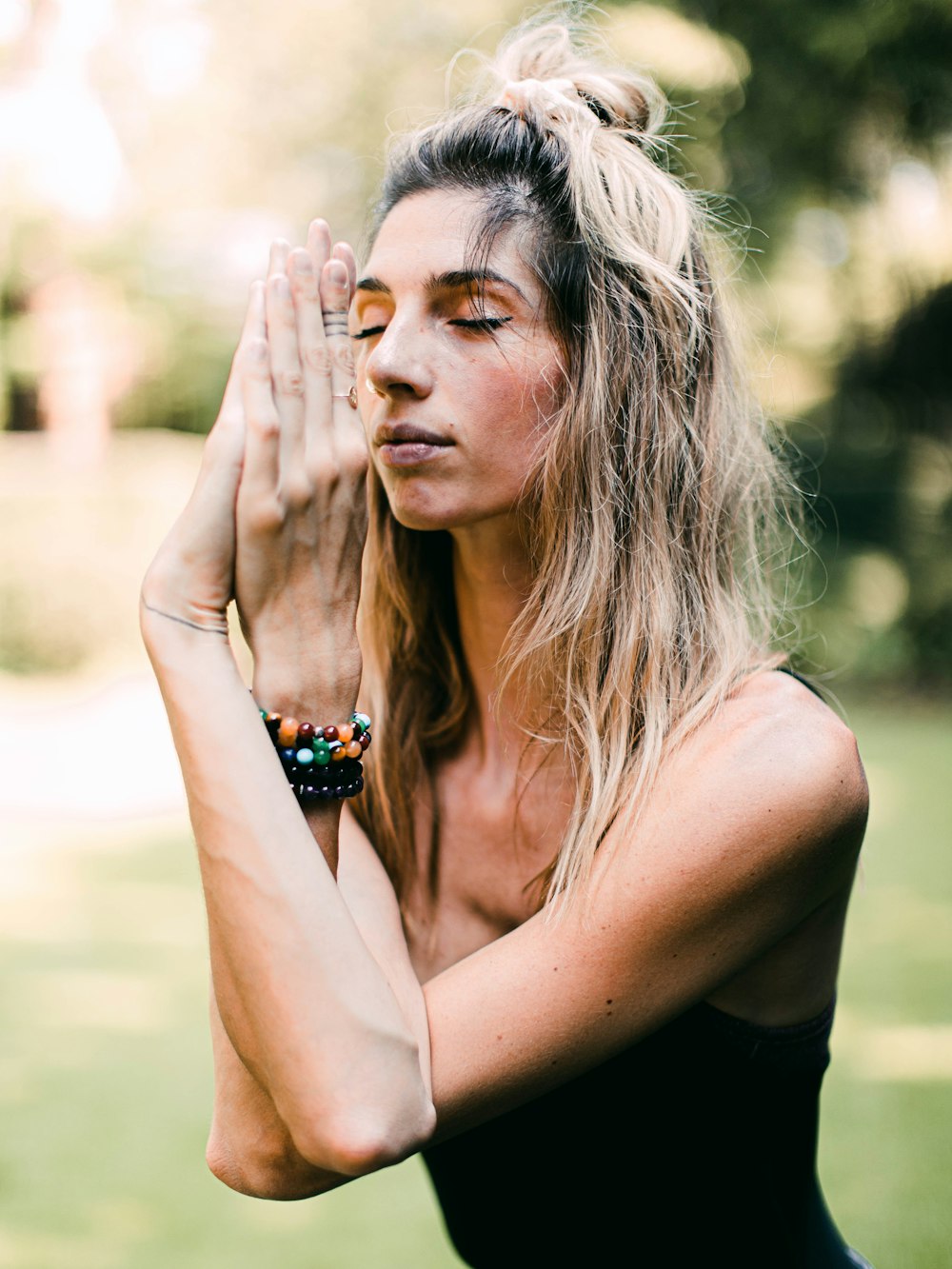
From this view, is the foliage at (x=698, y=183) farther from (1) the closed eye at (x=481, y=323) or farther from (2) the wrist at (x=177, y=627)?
(2) the wrist at (x=177, y=627)

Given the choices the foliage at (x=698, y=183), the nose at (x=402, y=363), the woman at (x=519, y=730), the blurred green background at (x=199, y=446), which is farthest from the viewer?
the foliage at (x=698, y=183)

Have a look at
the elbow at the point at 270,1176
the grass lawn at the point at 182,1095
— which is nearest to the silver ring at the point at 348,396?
the elbow at the point at 270,1176

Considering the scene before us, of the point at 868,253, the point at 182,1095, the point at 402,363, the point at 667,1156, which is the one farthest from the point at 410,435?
the point at 868,253

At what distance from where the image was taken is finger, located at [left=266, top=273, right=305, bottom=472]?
1597 millimetres

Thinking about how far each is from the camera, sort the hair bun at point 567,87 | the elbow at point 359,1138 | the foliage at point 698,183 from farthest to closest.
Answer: the foliage at point 698,183, the hair bun at point 567,87, the elbow at point 359,1138

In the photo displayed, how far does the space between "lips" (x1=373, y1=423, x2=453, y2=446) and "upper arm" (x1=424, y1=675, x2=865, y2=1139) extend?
2.02 feet

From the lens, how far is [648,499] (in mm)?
1954

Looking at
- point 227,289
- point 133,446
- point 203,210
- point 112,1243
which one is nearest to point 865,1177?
point 112,1243

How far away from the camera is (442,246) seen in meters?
1.83

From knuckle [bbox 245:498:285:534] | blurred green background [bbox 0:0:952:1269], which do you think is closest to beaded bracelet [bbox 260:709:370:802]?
knuckle [bbox 245:498:285:534]

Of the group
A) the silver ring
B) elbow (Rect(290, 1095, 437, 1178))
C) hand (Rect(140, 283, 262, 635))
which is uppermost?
the silver ring

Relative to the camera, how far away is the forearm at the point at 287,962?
1.45 metres

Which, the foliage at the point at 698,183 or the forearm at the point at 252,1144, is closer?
the forearm at the point at 252,1144

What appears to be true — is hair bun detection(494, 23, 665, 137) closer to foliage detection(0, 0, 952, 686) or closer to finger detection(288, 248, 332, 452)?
finger detection(288, 248, 332, 452)
